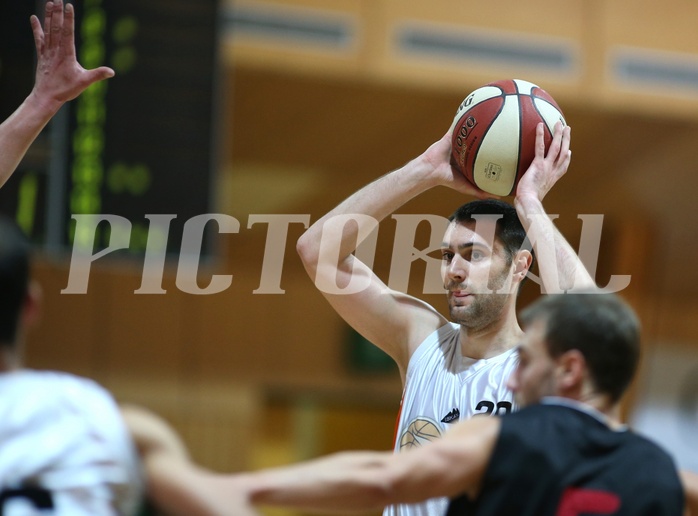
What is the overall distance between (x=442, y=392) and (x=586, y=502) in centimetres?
166

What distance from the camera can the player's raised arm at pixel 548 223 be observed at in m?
3.88

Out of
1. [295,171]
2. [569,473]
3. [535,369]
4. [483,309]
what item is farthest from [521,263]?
[295,171]

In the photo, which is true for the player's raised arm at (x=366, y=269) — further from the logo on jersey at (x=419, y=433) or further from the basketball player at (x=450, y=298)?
the logo on jersey at (x=419, y=433)

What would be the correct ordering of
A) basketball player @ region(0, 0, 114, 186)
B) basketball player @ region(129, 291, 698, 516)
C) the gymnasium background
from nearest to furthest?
basketball player @ region(129, 291, 698, 516) → basketball player @ region(0, 0, 114, 186) → the gymnasium background

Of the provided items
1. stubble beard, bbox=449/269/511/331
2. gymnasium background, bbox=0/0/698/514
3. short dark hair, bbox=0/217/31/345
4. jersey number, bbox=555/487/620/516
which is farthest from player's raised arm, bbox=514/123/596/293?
gymnasium background, bbox=0/0/698/514

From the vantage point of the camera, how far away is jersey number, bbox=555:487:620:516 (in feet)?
9.25

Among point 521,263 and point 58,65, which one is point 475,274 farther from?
point 58,65

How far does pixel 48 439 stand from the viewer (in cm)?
262

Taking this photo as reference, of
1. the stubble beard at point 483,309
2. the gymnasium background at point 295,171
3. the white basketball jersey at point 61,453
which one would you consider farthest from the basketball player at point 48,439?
the gymnasium background at point 295,171

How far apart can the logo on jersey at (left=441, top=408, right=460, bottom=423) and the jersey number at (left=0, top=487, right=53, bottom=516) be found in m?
2.13

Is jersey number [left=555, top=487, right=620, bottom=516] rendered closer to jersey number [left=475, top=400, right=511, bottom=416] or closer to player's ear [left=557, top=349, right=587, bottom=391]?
player's ear [left=557, top=349, right=587, bottom=391]

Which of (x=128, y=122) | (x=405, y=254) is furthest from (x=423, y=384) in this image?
(x=405, y=254)

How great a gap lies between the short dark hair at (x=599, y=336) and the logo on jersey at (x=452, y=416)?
1.40 metres

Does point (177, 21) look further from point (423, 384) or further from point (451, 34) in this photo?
point (423, 384)
